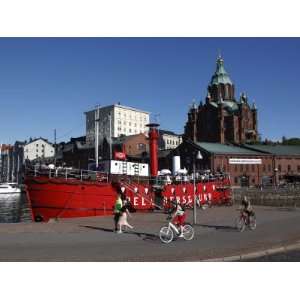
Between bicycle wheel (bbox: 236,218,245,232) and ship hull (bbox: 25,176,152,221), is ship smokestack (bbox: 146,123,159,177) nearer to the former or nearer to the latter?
ship hull (bbox: 25,176,152,221)

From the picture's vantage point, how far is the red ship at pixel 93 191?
32.4 metres

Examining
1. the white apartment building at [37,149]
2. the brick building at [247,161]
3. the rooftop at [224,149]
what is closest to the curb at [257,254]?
the brick building at [247,161]

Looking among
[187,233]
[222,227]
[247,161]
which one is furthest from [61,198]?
[247,161]

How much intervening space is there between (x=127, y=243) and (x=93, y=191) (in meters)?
16.0

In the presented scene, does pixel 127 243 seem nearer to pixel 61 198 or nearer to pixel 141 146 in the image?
pixel 61 198

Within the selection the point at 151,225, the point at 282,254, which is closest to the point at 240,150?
the point at 151,225

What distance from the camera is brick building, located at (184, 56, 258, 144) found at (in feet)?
453

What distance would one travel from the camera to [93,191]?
113 ft

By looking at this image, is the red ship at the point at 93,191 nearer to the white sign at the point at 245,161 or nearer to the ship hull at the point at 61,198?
the ship hull at the point at 61,198

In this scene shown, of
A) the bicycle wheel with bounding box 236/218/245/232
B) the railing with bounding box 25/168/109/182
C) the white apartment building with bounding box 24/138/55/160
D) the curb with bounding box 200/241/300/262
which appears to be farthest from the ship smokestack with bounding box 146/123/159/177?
the white apartment building with bounding box 24/138/55/160

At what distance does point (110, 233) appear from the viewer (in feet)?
73.5

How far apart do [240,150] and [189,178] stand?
7252 cm

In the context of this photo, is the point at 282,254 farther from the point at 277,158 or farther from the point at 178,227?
the point at 277,158

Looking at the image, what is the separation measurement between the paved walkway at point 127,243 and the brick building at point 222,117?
373ft
